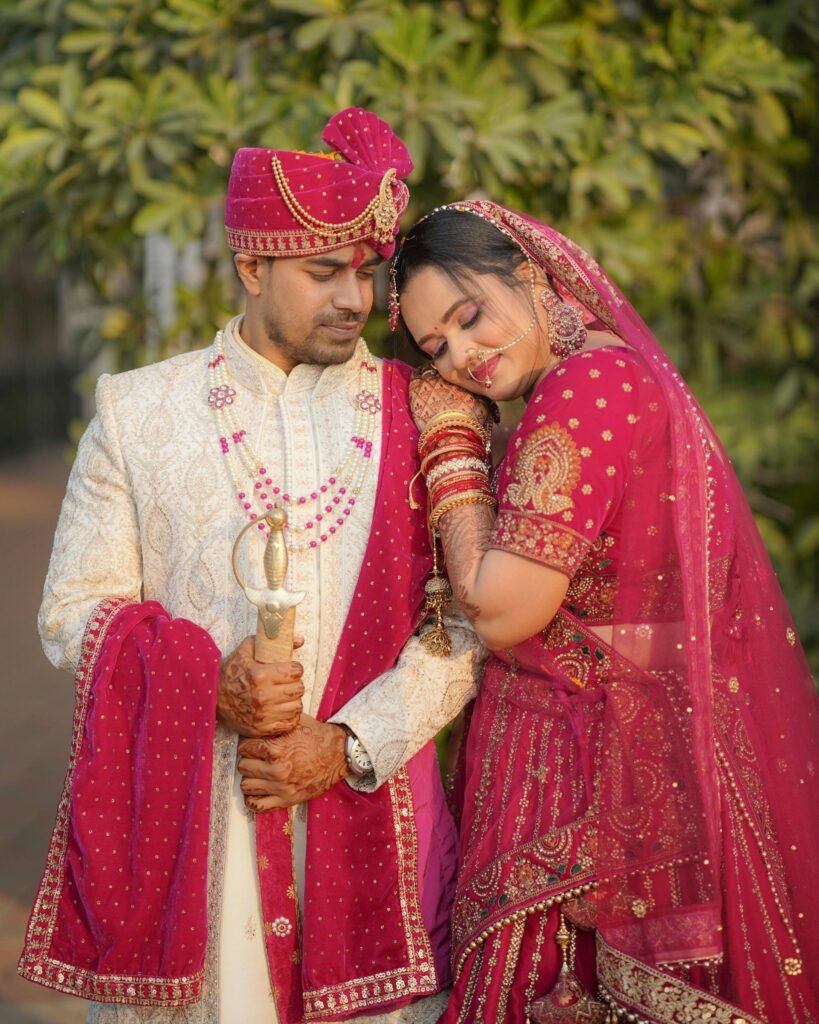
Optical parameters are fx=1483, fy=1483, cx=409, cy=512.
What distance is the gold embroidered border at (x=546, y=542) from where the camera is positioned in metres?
2.54

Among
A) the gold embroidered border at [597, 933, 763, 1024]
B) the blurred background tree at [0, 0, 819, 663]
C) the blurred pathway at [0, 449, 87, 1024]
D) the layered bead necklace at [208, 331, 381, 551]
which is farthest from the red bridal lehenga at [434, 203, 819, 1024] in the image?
the blurred pathway at [0, 449, 87, 1024]

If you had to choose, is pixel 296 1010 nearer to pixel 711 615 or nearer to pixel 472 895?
pixel 472 895

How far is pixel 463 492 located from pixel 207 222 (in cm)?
193

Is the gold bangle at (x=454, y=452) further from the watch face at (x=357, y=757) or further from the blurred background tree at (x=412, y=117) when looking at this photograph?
the blurred background tree at (x=412, y=117)

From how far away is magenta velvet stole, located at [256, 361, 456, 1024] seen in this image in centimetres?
280

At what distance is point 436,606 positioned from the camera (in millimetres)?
2893

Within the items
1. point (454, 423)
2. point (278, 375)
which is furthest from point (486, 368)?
point (278, 375)

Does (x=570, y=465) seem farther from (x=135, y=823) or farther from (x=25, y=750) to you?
(x=25, y=750)

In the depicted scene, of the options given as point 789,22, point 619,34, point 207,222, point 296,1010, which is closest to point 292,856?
point 296,1010

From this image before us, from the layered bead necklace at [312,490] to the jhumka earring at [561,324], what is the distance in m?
0.41

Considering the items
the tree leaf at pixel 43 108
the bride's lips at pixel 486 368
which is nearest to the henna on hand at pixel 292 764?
the bride's lips at pixel 486 368

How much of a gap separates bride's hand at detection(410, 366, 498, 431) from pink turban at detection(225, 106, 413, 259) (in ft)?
0.90

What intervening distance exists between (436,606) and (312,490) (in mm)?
333

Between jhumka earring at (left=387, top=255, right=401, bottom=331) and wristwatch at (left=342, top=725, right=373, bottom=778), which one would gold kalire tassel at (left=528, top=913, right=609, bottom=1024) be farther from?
jhumka earring at (left=387, top=255, right=401, bottom=331)
